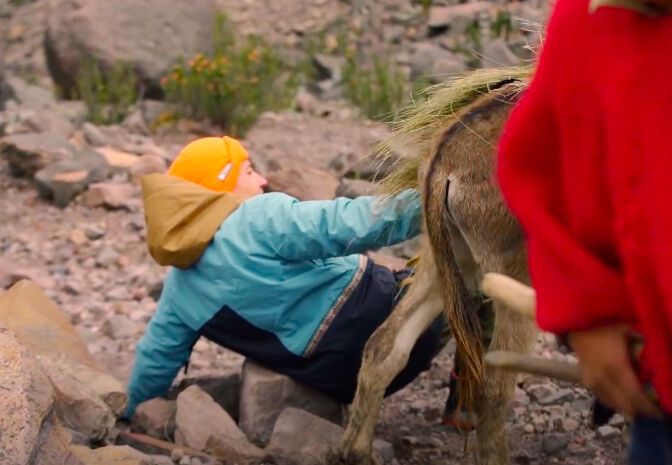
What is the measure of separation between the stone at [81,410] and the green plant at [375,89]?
5.34 meters

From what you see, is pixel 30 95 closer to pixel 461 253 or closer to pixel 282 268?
pixel 282 268

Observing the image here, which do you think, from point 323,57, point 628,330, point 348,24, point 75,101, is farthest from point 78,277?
point 348,24

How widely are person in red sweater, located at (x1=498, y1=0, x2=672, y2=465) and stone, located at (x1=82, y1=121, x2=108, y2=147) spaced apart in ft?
22.9

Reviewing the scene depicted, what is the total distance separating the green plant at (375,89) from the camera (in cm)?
940

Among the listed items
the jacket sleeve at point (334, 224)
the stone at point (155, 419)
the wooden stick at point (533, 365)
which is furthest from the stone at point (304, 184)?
the wooden stick at point (533, 365)

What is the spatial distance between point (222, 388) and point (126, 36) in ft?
21.2

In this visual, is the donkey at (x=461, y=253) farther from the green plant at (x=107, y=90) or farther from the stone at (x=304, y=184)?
the green plant at (x=107, y=90)

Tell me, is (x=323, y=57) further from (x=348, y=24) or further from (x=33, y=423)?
(x=33, y=423)

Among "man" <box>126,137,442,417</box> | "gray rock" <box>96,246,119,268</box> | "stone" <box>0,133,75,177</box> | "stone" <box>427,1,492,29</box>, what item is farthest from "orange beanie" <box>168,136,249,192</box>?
"stone" <box>427,1,492,29</box>

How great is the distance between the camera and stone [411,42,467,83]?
10.1m

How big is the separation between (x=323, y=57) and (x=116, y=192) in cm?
493

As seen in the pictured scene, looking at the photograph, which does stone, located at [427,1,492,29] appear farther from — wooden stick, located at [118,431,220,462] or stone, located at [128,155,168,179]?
wooden stick, located at [118,431,220,462]

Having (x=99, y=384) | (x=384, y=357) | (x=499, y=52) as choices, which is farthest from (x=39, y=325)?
(x=499, y=52)

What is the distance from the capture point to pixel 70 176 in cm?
731
